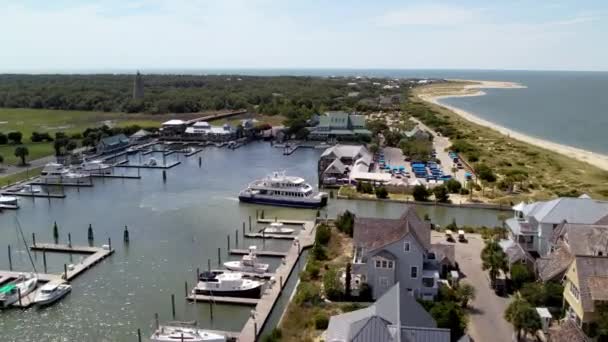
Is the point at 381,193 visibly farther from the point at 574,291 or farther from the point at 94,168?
the point at 94,168

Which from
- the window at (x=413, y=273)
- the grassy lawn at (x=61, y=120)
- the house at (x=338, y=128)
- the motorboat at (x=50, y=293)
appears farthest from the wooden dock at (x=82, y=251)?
the house at (x=338, y=128)

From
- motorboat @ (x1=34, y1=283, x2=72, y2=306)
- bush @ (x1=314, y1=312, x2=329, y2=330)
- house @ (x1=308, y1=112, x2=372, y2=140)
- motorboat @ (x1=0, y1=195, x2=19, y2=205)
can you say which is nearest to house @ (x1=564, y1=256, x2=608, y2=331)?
bush @ (x1=314, y1=312, x2=329, y2=330)

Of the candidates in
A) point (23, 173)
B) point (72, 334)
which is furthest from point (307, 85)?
point (72, 334)

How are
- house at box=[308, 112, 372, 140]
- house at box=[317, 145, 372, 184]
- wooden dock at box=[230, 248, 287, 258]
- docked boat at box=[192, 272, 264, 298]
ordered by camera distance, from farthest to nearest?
house at box=[308, 112, 372, 140] < house at box=[317, 145, 372, 184] < wooden dock at box=[230, 248, 287, 258] < docked boat at box=[192, 272, 264, 298]

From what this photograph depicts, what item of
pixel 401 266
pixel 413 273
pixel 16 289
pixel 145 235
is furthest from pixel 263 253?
pixel 16 289

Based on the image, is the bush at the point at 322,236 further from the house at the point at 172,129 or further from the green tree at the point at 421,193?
the house at the point at 172,129

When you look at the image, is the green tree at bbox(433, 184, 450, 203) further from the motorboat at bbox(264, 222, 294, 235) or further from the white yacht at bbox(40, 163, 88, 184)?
the white yacht at bbox(40, 163, 88, 184)
